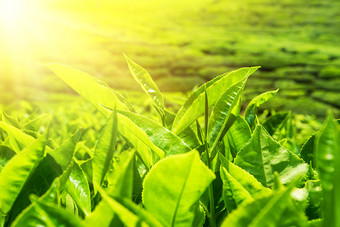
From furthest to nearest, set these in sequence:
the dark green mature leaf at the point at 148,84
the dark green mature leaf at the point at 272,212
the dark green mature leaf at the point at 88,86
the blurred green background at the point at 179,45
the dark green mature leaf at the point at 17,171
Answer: the blurred green background at the point at 179,45 → the dark green mature leaf at the point at 148,84 → the dark green mature leaf at the point at 88,86 → the dark green mature leaf at the point at 17,171 → the dark green mature leaf at the point at 272,212

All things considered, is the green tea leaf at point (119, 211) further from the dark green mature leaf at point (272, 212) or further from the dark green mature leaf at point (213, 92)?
the dark green mature leaf at point (213, 92)

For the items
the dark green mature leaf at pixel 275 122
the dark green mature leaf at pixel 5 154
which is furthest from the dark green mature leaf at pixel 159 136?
the dark green mature leaf at pixel 275 122

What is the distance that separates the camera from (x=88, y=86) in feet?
2.03

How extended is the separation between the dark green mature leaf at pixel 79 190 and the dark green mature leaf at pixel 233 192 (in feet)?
0.67

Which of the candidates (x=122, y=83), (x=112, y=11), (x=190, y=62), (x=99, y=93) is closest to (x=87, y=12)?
(x=112, y=11)

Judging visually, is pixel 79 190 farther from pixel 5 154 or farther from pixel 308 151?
pixel 308 151

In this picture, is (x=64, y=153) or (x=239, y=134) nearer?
(x=64, y=153)

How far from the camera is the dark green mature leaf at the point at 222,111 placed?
0.64 m

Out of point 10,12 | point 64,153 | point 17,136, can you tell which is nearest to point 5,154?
point 17,136

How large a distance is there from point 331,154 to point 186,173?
164mm

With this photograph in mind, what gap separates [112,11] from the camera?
16.5 metres

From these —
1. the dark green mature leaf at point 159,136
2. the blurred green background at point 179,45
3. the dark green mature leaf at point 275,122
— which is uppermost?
the dark green mature leaf at point 159,136

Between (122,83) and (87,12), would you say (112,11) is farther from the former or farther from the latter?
(122,83)

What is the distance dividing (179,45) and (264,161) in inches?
416
